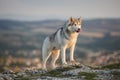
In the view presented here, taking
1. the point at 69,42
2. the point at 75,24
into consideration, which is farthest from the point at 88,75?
the point at 69,42

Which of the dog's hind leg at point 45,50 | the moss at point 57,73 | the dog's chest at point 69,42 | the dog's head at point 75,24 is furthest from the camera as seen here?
Answer: the dog's hind leg at point 45,50

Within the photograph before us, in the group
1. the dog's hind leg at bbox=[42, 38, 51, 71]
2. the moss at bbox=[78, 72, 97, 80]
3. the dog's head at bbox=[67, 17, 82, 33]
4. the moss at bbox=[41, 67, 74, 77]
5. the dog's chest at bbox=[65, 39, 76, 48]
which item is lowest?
the moss at bbox=[41, 67, 74, 77]

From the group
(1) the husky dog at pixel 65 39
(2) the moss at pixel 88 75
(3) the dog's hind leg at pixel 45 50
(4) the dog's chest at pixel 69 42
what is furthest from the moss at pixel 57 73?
(3) the dog's hind leg at pixel 45 50

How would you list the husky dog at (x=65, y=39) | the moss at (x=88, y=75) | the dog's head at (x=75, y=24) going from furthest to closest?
the husky dog at (x=65, y=39)
the dog's head at (x=75, y=24)
the moss at (x=88, y=75)

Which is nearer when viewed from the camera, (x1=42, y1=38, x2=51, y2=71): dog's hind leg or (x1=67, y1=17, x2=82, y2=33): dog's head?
(x1=67, y1=17, x2=82, y2=33): dog's head

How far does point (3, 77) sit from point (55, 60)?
34.1ft

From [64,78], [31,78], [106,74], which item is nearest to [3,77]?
[31,78]

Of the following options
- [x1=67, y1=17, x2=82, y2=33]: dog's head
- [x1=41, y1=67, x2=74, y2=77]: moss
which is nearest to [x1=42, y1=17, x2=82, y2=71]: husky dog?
[x1=67, y1=17, x2=82, y2=33]: dog's head

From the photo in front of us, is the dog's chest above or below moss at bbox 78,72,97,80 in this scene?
above

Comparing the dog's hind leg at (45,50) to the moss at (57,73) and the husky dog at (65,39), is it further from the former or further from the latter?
the moss at (57,73)

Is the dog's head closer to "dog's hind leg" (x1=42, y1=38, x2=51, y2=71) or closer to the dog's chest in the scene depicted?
the dog's chest

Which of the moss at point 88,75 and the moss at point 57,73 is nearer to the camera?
the moss at point 88,75

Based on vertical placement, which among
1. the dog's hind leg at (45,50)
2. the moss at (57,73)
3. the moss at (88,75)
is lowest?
the moss at (57,73)

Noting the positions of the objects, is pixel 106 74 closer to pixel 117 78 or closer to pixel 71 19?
pixel 117 78
